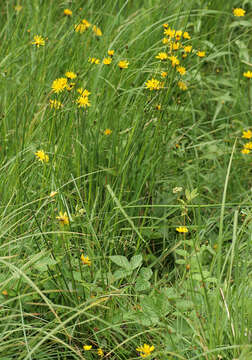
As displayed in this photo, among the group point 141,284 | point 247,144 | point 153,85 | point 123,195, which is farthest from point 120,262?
point 247,144

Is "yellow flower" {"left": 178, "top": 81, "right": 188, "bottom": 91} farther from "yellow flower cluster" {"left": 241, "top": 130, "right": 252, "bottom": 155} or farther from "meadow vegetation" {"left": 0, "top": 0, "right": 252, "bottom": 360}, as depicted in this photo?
"yellow flower cluster" {"left": 241, "top": 130, "right": 252, "bottom": 155}

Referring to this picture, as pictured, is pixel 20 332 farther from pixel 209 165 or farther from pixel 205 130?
pixel 205 130

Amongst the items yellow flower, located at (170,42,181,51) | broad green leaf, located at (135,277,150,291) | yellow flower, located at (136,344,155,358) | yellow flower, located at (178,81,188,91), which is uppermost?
yellow flower, located at (170,42,181,51)

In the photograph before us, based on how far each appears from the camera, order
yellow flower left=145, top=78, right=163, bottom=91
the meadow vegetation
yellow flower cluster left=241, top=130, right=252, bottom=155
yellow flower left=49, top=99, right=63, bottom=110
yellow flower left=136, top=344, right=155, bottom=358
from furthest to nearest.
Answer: yellow flower cluster left=241, top=130, right=252, bottom=155, yellow flower left=145, top=78, right=163, bottom=91, yellow flower left=49, top=99, right=63, bottom=110, the meadow vegetation, yellow flower left=136, top=344, right=155, bottom=358

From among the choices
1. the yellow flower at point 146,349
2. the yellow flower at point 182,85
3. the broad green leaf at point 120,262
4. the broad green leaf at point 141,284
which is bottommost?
the yellow flower at point 146,349

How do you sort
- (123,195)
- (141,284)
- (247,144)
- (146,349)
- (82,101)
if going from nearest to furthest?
(146,349) < (141,284) < (82,101) < (123,195) < (247,144)

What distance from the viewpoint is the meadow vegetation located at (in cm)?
158

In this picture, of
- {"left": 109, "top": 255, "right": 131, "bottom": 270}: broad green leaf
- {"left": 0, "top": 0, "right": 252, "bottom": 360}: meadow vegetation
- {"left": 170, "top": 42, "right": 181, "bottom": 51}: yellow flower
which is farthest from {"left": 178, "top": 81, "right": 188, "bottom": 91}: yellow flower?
{"left": 109, "top": 255, "right": 131, "bottom": 270}: broad green leaf

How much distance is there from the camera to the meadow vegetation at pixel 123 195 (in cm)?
158

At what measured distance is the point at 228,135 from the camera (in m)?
2.47

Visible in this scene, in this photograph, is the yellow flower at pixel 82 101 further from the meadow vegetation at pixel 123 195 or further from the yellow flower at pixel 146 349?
the yellow flower at pixel 146 349

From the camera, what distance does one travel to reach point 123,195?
7.13 feet

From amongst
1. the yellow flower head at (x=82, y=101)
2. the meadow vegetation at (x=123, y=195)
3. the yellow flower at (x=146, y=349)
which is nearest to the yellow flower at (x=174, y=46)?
the meadow vegetation at (x=123, y=195)

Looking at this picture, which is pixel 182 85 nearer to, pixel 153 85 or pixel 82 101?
pixel 153 85
